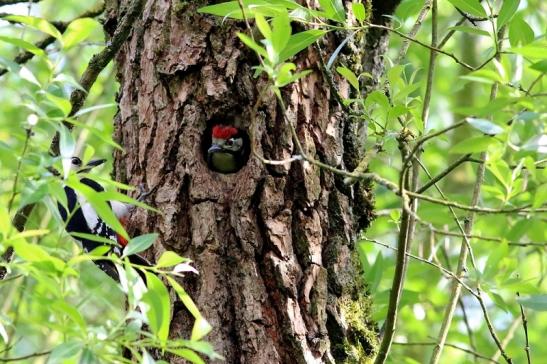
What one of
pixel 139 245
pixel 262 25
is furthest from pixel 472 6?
pixel 139 245

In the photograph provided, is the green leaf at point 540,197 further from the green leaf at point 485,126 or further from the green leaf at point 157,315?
the green leaf at point 157,315

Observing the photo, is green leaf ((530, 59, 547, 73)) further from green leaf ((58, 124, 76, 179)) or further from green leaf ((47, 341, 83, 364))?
green leaf ((47, 341, 83, 364))

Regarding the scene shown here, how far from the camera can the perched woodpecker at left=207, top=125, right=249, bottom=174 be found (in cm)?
266

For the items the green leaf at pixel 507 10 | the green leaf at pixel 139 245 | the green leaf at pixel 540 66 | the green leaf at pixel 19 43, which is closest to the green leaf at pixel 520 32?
the green leaf at pixel 507 10

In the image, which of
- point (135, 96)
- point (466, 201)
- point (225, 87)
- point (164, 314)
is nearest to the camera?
point (164, 314)

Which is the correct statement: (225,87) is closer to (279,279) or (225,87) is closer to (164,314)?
(279,279)

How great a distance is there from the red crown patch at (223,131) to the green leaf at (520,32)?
951mm

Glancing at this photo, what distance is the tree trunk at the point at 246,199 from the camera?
2.39m

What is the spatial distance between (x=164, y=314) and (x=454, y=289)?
59.2 inches

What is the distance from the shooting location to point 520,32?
2.13 metres

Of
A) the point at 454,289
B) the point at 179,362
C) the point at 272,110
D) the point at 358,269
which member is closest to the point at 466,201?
the point at 454,289

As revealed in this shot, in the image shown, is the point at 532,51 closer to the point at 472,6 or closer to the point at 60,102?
the point at 472,6

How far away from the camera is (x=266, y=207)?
2453 millimetres

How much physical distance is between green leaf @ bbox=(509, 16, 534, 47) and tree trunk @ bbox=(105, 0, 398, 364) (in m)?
0.65
